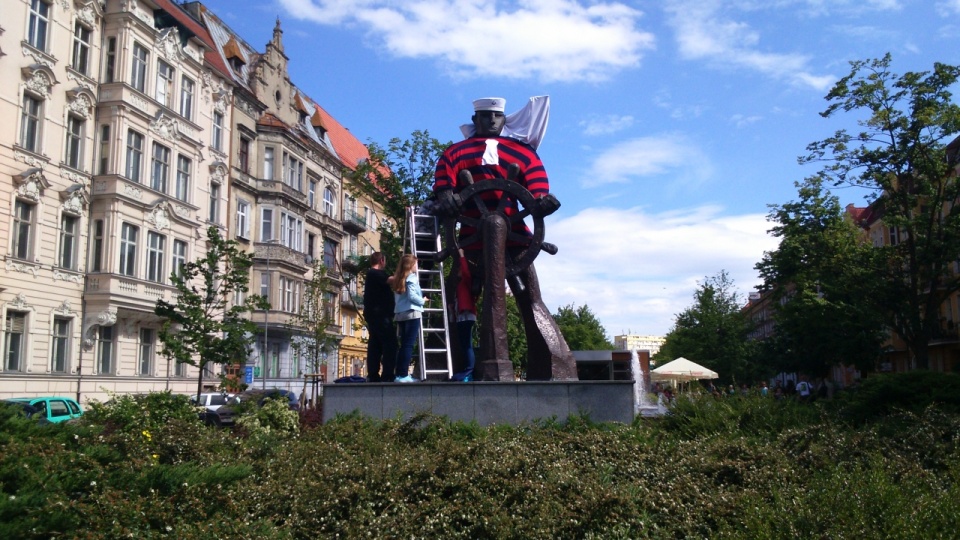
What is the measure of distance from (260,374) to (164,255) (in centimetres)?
1153

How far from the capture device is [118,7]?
103 feet

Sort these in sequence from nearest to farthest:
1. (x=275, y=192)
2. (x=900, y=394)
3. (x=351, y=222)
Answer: (x=900, y=394)
(x=275, y=192)
(x=351, y=222)

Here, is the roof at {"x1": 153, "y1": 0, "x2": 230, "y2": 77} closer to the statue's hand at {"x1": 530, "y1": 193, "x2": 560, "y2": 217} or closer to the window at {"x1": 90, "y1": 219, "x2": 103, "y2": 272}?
the window at {"x1": 90, "y1": 219, "x2": 103, "y2": 272}

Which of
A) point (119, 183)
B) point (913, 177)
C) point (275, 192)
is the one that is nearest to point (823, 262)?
point (913, 177)

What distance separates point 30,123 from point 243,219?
16.0 meters

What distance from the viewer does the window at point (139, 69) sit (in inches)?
1270

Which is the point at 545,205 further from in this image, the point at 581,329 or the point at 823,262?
the point at 581,329

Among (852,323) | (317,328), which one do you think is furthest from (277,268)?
(852,323)

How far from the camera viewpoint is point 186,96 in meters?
36.6

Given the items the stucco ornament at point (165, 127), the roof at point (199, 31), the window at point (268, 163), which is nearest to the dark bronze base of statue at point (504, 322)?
the stucco ornament at point (165, 127)

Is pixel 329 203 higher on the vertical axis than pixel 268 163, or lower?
lower

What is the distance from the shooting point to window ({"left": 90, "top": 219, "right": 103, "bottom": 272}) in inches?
1198

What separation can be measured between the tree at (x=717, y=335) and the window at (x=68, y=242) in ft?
115

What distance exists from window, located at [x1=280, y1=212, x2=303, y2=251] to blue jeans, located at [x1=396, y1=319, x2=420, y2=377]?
35.3 metres
